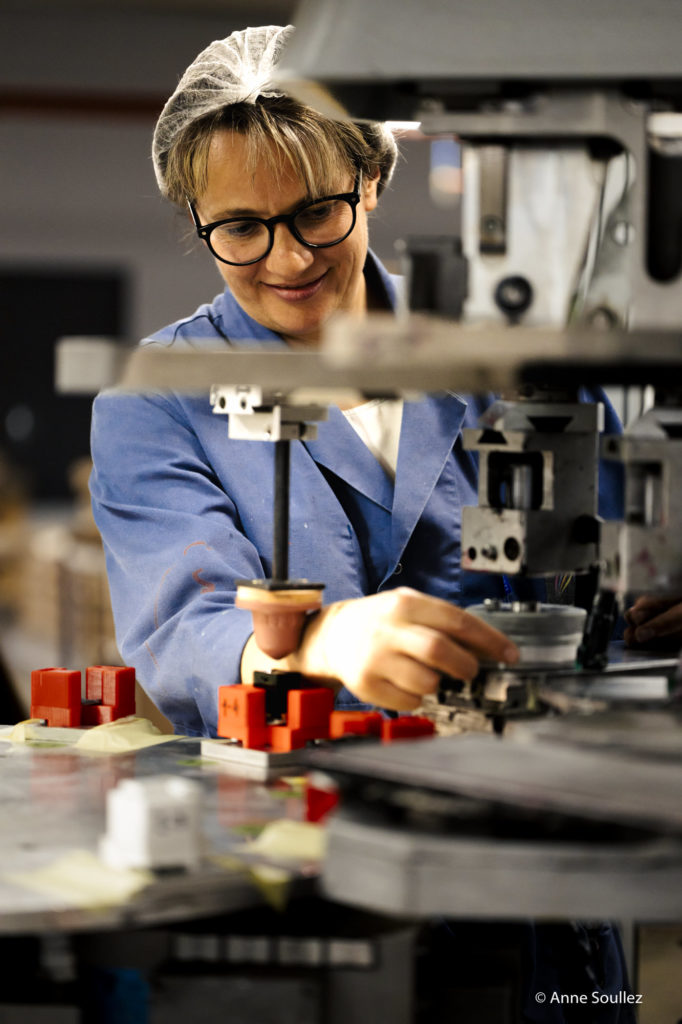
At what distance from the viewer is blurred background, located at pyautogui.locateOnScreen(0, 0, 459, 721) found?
730 cm

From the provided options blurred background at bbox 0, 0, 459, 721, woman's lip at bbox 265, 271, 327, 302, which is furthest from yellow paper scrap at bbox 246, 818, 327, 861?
blurred background at bbox 0, 0, 459, 721

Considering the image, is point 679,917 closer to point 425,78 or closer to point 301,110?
point 425,78

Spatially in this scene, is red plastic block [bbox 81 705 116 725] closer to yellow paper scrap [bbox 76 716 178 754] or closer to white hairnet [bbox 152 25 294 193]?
yellow paper scrap [bbox 76 716 178 754]

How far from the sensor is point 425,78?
4.30 feet

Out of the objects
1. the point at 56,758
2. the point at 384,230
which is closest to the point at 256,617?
the point at 56,758

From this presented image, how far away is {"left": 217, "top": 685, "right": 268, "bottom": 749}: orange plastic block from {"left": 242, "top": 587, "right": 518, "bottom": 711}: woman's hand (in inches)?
4.7

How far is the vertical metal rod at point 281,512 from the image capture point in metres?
1.57

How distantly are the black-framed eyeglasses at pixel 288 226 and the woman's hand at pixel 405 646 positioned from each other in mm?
711

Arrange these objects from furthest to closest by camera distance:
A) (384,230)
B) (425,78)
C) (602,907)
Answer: (384,230) → (425,78) → (602,907)

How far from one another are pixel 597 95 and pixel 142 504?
95 centimetres

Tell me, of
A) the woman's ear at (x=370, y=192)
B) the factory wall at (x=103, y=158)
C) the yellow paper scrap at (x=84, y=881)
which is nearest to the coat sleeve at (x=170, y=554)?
the woman's ear at (x=370, y=192)

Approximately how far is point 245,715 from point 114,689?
0.27m

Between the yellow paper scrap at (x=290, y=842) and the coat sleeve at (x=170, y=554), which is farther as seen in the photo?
the coat sleeve at (x=170, y=554)

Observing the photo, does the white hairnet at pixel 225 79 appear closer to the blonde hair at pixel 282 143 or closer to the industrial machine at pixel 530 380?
the blonde hair at pixel 282 143
